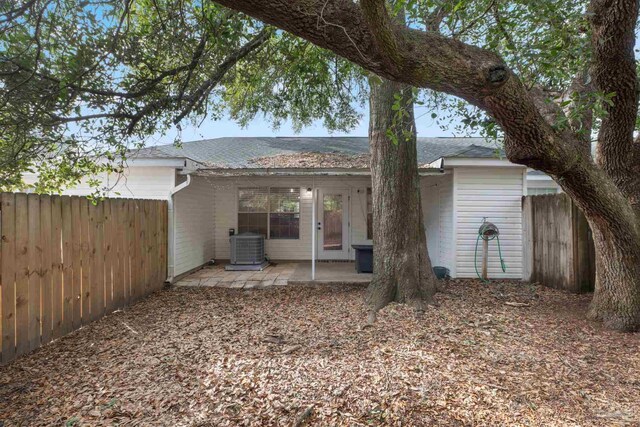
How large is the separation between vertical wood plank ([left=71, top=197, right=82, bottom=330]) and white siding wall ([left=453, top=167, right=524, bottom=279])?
642cm

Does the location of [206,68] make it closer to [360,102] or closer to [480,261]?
[360,102]

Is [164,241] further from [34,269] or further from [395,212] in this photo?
[395,212]

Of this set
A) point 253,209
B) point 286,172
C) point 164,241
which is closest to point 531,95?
point 286,172

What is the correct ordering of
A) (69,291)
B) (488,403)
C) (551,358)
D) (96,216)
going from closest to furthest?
1. (488,403)
2. (551,358)
3. (69,291)
4. (96,216)

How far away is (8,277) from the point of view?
3162 mm

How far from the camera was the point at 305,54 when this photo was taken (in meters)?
4.81

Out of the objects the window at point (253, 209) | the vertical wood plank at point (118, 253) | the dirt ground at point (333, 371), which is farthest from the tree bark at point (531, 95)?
the window at point (253, 209)

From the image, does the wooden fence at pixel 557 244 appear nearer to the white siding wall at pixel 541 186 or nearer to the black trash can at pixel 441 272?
the black trash can at pixel 441 272

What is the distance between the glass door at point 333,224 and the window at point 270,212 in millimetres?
688

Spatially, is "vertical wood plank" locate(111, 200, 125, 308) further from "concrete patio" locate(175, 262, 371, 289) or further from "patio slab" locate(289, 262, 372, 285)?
"patio slab" locate(289, 262, 372, 285)

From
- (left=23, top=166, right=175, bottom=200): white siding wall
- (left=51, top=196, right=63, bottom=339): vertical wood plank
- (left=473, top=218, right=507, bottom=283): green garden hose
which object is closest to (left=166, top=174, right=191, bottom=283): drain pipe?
(left=23, top=166, right=175, bottom=200): white siding wall

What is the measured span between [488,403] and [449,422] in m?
0.41

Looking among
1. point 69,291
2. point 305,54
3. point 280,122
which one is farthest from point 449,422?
point 280,122

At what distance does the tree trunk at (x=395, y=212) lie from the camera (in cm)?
501
